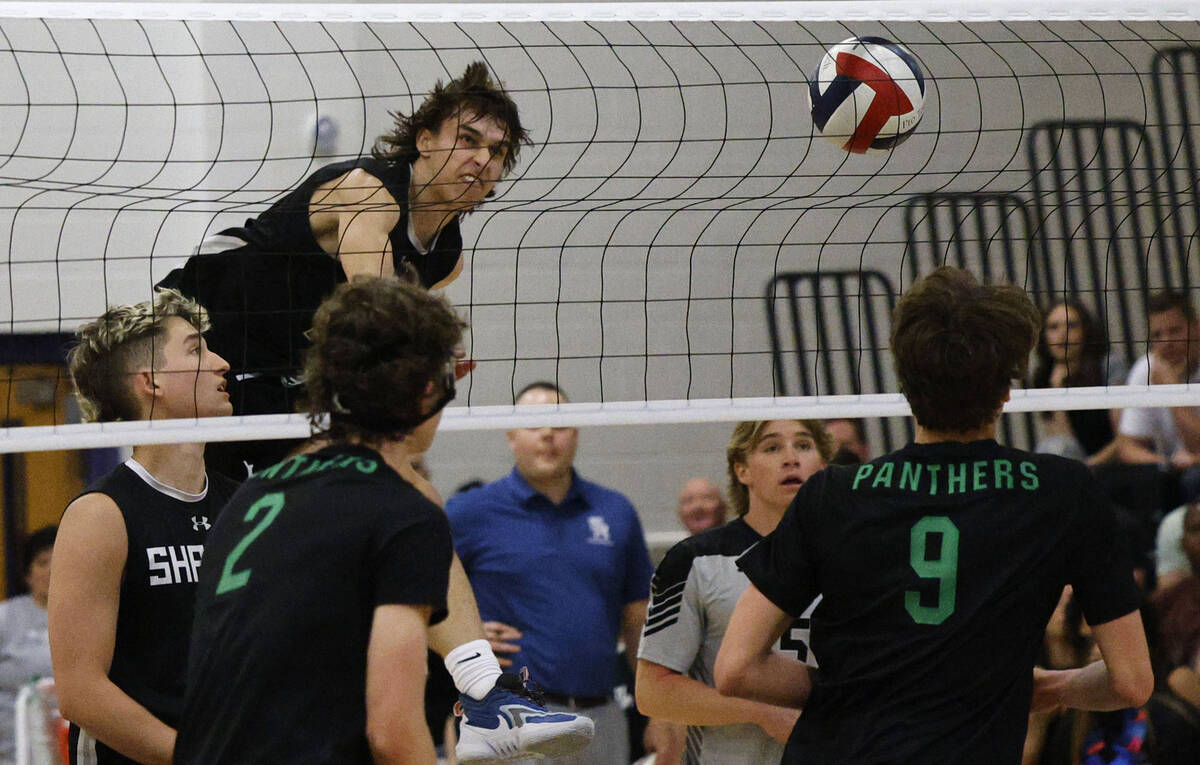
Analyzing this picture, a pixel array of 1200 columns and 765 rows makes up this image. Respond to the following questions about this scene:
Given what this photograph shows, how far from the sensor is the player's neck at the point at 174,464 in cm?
294

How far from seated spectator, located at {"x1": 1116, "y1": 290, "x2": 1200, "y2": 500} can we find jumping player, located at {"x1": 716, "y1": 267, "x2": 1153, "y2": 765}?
3.60 metres

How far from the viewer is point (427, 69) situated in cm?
723

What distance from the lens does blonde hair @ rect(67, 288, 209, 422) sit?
3021mm

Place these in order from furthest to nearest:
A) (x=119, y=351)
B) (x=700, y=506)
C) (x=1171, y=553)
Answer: (x=700, y=506), (x=1171, y=553), (x=119, y=351)

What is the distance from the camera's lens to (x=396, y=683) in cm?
196

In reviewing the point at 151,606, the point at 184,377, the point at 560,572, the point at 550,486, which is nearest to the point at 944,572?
the point at 151,606

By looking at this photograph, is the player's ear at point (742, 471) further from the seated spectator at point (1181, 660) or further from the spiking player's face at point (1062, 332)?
the spiking player's face at point (1062, 332)

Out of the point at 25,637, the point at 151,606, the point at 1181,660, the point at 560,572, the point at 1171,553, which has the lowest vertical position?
the point at 1181,660

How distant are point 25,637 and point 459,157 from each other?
3801mm

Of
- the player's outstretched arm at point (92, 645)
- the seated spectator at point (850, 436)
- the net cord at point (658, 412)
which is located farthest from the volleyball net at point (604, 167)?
the player's outstretched arm at point (92, 645)

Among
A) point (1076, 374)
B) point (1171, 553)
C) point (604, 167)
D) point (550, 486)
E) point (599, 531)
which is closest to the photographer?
point (599, 531)

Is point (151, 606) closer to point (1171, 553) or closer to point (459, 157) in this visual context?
point (459, 157)

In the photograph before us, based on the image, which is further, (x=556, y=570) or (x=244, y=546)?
(x=556, y=570)

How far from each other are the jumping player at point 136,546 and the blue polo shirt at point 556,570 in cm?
212
